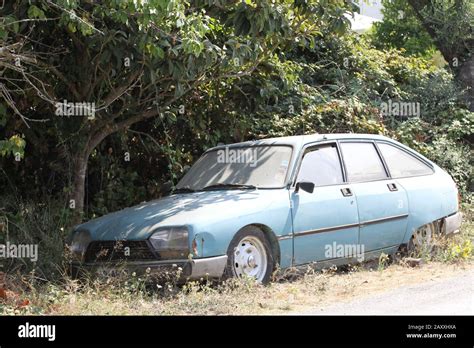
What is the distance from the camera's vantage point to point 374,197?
29.1ft

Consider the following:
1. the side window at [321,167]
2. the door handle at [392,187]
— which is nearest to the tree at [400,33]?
the door handle at [392,187]

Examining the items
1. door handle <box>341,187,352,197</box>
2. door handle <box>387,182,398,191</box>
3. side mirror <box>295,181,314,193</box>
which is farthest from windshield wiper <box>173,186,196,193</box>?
door handle <box>387,182,398,191</box>

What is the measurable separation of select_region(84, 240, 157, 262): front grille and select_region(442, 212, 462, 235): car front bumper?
A: 3.99m

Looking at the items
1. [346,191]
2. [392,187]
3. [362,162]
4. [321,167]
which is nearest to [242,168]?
[321,167]

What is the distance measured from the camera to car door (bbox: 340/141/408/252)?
876 centimetres

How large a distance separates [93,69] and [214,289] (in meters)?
3.65

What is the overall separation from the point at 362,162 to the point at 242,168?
57.7 inches

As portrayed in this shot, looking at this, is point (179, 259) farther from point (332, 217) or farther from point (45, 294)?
Result: point (332, 217)

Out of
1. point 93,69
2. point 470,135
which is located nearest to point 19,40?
point 93,69

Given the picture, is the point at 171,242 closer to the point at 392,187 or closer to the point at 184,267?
the point at 184,267

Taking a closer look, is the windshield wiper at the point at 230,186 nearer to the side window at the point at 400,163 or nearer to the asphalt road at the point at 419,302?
the asphalt road at the point at 419,302

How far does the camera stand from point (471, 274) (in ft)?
28.0

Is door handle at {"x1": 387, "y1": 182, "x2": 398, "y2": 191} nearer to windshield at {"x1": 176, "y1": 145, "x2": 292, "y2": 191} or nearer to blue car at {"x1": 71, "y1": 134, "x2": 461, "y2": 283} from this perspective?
blue car at {"x1": 71, "y1": 134, "x2": 461, "y2": 283}

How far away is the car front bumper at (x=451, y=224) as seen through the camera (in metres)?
9.66
